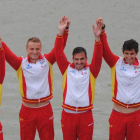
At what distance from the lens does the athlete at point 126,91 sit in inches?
198

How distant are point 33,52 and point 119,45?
3.12 meters

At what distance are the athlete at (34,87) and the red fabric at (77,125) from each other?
9.7 inches

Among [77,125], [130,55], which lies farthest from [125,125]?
[130,55]

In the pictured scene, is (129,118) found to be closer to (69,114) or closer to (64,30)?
(69,114)

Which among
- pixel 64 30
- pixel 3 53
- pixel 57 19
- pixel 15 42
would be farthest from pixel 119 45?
pixel 3 53

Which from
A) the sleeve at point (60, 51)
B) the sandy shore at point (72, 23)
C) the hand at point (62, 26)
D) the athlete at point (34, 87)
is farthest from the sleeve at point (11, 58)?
the sandy shore at point (72, 23)

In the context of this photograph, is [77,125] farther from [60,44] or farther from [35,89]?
[60,44]

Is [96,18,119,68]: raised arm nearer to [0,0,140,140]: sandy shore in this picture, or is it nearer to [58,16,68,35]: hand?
[58,16,68,35]: hand

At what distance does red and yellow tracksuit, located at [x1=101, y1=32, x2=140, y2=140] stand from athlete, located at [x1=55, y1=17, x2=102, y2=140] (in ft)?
0.69

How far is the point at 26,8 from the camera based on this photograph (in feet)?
27.9

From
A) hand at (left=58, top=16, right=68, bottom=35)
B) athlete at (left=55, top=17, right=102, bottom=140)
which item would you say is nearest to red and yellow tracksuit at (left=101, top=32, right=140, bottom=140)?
athlete at (left=55, top=17, right=102, bottom=140)

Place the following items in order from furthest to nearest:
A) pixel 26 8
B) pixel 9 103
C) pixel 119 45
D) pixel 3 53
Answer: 1. pixel 26 8
2. pixel 119 45
3. pixel 9 103
4. pixel 3 53

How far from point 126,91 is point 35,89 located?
3.40 ft

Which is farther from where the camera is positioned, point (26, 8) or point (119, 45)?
point (26, 8)
